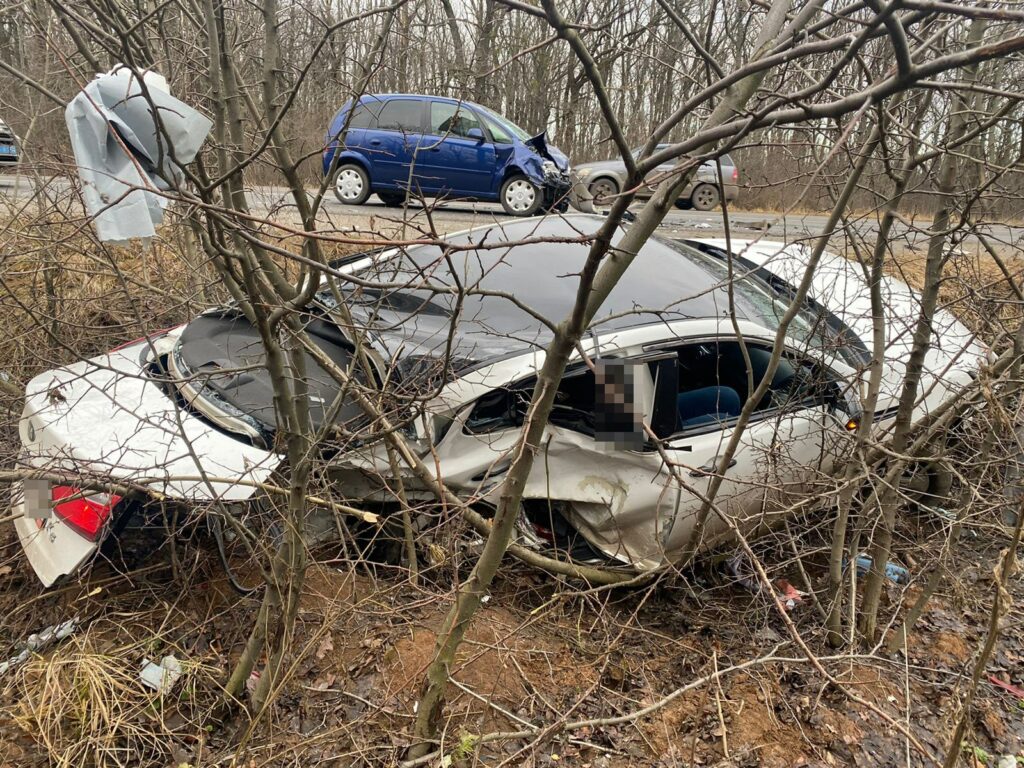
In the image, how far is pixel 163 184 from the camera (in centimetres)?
189

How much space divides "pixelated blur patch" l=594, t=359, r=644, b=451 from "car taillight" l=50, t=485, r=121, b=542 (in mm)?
1999

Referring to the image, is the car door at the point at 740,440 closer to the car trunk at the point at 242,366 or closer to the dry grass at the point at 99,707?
the car trunk at the point at 242,366

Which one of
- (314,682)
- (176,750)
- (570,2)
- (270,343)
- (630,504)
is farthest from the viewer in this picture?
(570,2)

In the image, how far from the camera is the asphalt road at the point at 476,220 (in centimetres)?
263

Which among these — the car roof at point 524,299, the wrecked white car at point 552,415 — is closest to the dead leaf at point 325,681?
the wrecked white car at point 552,415

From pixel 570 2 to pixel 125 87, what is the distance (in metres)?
6.40

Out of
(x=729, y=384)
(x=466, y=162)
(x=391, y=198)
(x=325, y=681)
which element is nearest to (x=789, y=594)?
(x=729, y=384)

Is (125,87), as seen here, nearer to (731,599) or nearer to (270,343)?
(270,343)

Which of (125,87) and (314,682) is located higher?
(125,87)

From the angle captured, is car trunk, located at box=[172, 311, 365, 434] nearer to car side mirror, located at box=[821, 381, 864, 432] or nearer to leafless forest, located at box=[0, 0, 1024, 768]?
leafless forest, located at box=[0, 0, 1024, 768]

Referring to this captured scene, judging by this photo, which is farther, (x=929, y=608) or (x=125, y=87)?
(x=929, y=608)

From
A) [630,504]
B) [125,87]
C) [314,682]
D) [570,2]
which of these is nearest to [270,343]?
[125,87]

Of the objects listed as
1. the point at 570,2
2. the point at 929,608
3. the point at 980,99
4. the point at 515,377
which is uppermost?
the point at 570,2

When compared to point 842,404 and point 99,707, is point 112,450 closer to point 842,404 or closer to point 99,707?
point 99,707
